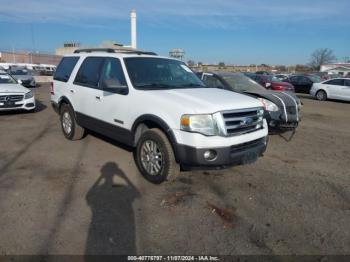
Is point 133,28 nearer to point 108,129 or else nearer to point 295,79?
point 295,79

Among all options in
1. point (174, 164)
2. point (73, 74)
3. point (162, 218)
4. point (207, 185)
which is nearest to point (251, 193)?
point (207, 185)

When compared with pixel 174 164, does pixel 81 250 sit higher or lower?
lower

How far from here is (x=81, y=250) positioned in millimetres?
3275

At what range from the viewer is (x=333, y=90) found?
65.3 ft

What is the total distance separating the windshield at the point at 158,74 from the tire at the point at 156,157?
2.98ft

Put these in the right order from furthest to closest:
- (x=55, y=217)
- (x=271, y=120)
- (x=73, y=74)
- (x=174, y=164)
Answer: (x=271, y=120)
(x=73, y=74)
(x=174, y=164)
(x=55, y=217)

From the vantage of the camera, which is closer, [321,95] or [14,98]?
[14,98]

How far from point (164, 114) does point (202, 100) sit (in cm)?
59

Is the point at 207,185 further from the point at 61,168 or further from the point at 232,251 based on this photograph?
the point at 61,168

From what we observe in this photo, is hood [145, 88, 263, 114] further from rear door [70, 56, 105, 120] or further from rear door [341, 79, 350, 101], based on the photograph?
rear door [341, 79, 350, 101]

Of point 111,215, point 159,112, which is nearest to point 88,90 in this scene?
point 159,112

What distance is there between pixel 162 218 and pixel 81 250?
1054mm

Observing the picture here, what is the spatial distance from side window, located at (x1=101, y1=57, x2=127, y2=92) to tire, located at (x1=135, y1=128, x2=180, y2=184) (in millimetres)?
997

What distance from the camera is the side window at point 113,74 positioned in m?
5.34
